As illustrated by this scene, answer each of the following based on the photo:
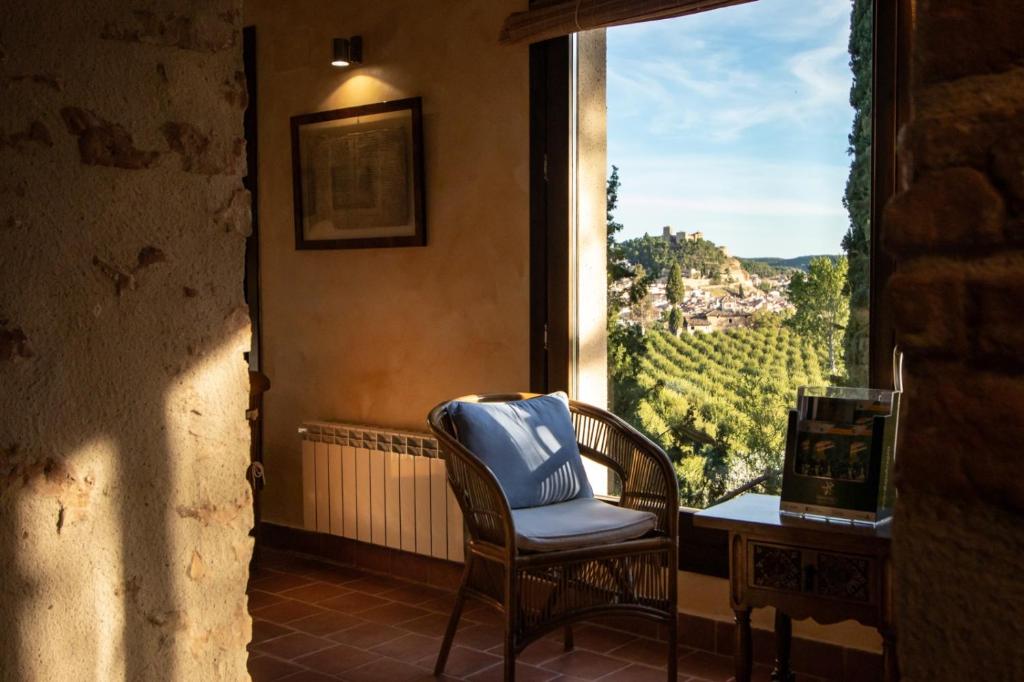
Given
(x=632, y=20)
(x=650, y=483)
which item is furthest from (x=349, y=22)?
(x=650, y=483)

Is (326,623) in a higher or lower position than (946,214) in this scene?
lower

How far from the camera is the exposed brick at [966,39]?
0.68 m

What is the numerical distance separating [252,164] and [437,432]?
2496 mm

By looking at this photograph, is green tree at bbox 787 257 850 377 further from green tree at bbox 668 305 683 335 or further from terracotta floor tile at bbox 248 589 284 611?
terracotta floor tile at bbox 248 589 284 611

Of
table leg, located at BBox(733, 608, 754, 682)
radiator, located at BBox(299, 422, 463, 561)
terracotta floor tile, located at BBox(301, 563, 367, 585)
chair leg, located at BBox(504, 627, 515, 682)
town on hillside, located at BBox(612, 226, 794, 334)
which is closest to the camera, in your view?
table leg, located at BBox(733, 608, 754, 682)

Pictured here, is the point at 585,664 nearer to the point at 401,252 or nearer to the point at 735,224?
the point at 735,224

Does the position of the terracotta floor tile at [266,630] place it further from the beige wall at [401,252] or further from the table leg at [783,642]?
the table leg at [783,642]

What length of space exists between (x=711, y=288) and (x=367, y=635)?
6.09ft

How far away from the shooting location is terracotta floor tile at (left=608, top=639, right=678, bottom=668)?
3708 millimetres

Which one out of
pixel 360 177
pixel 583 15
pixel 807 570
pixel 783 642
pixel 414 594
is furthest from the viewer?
pixel 360 177

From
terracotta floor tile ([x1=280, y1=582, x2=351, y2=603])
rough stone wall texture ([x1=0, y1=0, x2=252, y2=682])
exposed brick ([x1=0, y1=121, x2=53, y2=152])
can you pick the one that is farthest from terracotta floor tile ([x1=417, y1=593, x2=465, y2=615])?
exposed brick ([x1=0, y1=121, x2=53, y2=152])

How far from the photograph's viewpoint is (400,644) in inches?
155

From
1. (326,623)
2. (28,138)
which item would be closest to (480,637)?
(326,623)

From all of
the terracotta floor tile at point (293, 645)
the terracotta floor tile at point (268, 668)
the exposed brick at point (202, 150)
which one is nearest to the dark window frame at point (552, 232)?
the terracotta floor tile at point (293, 645)
